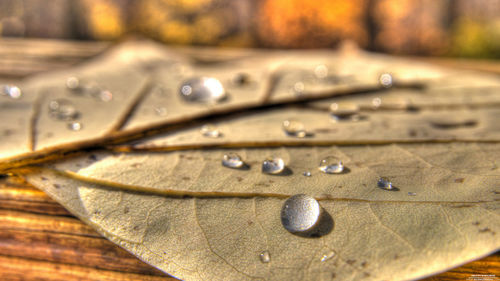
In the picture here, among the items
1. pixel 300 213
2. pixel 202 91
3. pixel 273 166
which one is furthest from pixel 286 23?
pixel 300 213

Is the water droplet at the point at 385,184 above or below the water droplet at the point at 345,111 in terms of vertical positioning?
above

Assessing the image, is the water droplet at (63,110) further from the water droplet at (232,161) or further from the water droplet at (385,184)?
the water droplet at (385,184)

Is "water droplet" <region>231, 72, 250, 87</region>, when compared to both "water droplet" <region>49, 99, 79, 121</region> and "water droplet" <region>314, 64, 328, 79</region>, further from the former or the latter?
"water droplet" <region>49, 99, 79, 121</region>

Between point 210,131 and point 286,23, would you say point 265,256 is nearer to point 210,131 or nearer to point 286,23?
point 210,131

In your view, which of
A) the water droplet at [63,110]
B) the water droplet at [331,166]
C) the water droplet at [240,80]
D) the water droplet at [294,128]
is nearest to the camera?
the water droplet at [331,166]

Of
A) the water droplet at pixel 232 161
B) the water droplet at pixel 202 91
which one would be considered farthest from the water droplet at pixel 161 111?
the water droplet at pixel 232 161

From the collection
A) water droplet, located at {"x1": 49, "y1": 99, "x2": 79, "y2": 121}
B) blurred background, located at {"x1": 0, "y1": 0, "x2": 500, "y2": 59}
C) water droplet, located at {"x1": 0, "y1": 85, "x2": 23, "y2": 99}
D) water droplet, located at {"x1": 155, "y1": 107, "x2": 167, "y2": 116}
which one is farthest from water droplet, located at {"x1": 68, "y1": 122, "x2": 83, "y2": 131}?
blurred background, located at {"x1": 0, "y1": 0, "x2": 500, "y2": 59}
